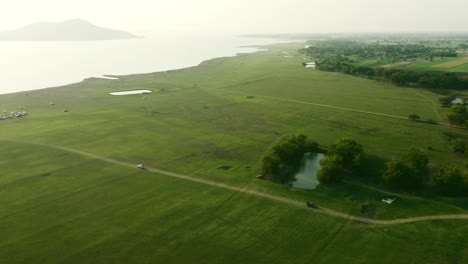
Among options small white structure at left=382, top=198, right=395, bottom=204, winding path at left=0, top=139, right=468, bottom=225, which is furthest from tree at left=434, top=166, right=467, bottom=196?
small white structure at left=382, top=198, right=395, bottom=204

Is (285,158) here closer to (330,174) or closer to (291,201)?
(330,174)

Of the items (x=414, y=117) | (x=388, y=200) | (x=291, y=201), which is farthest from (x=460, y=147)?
(x=291, y=201)

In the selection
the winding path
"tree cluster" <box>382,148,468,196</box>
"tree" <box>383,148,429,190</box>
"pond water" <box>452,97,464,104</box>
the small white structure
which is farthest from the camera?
"pond water" <box>452,97,464,104</box>

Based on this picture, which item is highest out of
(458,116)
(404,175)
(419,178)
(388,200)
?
(458,116)

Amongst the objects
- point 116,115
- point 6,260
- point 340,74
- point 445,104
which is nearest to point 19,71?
point 116,115

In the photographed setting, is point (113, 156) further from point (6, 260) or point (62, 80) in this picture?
point (62, 80)

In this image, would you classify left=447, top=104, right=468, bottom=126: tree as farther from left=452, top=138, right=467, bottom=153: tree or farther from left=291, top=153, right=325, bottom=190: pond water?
left=291, top=153, right=325, bottom=190: pond water
